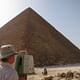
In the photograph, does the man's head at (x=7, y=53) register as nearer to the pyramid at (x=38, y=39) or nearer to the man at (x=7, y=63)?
the man at (x=7, y=63)

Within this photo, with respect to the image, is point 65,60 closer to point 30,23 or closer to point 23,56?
point 30,23

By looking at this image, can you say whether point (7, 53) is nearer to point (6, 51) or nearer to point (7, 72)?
point (6, 51)

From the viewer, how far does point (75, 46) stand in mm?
114625

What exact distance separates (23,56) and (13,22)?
11041 cm

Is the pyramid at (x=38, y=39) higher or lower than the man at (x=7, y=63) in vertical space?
higher

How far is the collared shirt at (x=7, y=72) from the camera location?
3754mm

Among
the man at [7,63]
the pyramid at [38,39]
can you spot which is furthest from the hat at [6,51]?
the pyramid at [38,39]

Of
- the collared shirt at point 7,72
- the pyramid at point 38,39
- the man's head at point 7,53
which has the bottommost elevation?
the collared shirt at point 7,72

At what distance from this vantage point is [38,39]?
105 m

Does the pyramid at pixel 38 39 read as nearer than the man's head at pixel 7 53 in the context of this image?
No

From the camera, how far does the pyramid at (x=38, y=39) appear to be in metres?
96.7

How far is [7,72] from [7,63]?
0.35 feet

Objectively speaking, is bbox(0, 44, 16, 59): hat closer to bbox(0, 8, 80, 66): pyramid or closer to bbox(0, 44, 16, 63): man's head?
bbox(0, 44, 16, 63): man's head

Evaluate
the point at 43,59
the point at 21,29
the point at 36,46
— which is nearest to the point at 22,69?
the point at 43,59
